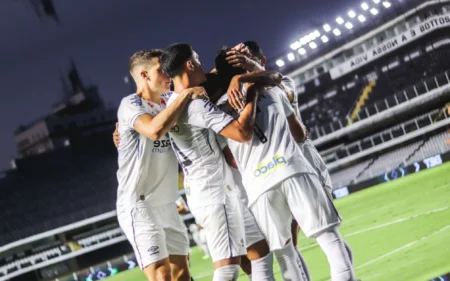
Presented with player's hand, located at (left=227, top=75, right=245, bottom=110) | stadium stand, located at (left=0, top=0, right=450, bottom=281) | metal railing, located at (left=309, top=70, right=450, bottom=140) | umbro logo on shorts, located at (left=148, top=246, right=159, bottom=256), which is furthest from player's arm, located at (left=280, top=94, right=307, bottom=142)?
metal railing, located at (left=309, top=70, right=450, bottom=140)

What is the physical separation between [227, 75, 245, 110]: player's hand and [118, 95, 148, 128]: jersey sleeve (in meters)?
0.95

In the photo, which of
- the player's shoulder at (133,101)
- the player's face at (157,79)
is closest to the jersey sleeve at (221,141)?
the player's shoulder at (133,101)

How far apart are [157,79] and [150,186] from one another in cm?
84

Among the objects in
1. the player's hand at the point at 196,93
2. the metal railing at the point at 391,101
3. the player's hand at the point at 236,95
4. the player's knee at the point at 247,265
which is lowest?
the metal railing at the point at 391,101

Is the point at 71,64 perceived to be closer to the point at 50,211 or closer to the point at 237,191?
the point at 50,211

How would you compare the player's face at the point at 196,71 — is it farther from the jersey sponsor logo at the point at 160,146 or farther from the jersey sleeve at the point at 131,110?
the jersey sponsor logo at the point at 160,146

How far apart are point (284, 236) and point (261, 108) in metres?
0.83

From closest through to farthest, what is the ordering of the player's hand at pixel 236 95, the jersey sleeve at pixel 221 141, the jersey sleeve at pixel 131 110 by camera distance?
the player's hand at pixel 236 95 < the jersey sleeve at pixel 221 141 < the jersey sleeve at pixel 131 110

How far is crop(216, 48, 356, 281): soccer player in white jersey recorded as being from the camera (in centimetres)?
423

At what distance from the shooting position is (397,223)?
10555 mm

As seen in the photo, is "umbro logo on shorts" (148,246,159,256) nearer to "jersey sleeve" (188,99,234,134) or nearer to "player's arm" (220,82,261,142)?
"jersey sleeve" (188,99,234,134)

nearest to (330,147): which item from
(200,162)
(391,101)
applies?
(391,101)

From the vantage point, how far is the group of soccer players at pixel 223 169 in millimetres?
4289

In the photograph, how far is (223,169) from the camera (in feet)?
15.9
